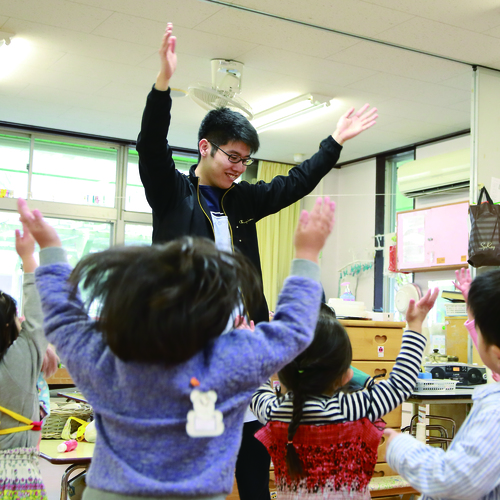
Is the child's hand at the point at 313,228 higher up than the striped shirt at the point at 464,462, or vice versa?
the child's hand at the point at 313,228

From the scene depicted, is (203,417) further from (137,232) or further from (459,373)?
(137,232)

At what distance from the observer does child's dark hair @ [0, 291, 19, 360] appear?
1.63m

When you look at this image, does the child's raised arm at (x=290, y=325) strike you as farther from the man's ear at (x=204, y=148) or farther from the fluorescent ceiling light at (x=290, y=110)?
the fluorescent ceiling light at (x=290, y=110)

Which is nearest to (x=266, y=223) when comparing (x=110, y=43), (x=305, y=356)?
(x=110, y=43)

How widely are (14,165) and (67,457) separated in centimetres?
472

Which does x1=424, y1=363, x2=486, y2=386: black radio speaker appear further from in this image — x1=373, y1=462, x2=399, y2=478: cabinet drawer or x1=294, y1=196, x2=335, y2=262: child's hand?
x1=294, y1=196, x2=335, y2=262: child's hand

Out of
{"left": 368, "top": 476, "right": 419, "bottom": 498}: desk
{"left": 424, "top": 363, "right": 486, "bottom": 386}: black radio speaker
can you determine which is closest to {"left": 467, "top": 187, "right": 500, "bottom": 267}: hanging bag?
{"left": 424, "top": 363, "right": 486, "bottom": 386}: black radio speaker

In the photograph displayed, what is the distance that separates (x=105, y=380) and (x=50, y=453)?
1530 mm

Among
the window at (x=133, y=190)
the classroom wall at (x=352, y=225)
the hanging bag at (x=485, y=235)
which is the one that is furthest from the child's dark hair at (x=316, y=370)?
the window at (x=133, y=190)

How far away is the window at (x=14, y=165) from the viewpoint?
6117mm

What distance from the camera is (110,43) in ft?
13.2

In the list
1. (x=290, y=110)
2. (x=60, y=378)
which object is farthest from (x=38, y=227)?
(x=290, y=110)

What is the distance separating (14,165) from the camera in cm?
617

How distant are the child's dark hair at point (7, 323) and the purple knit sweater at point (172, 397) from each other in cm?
80
